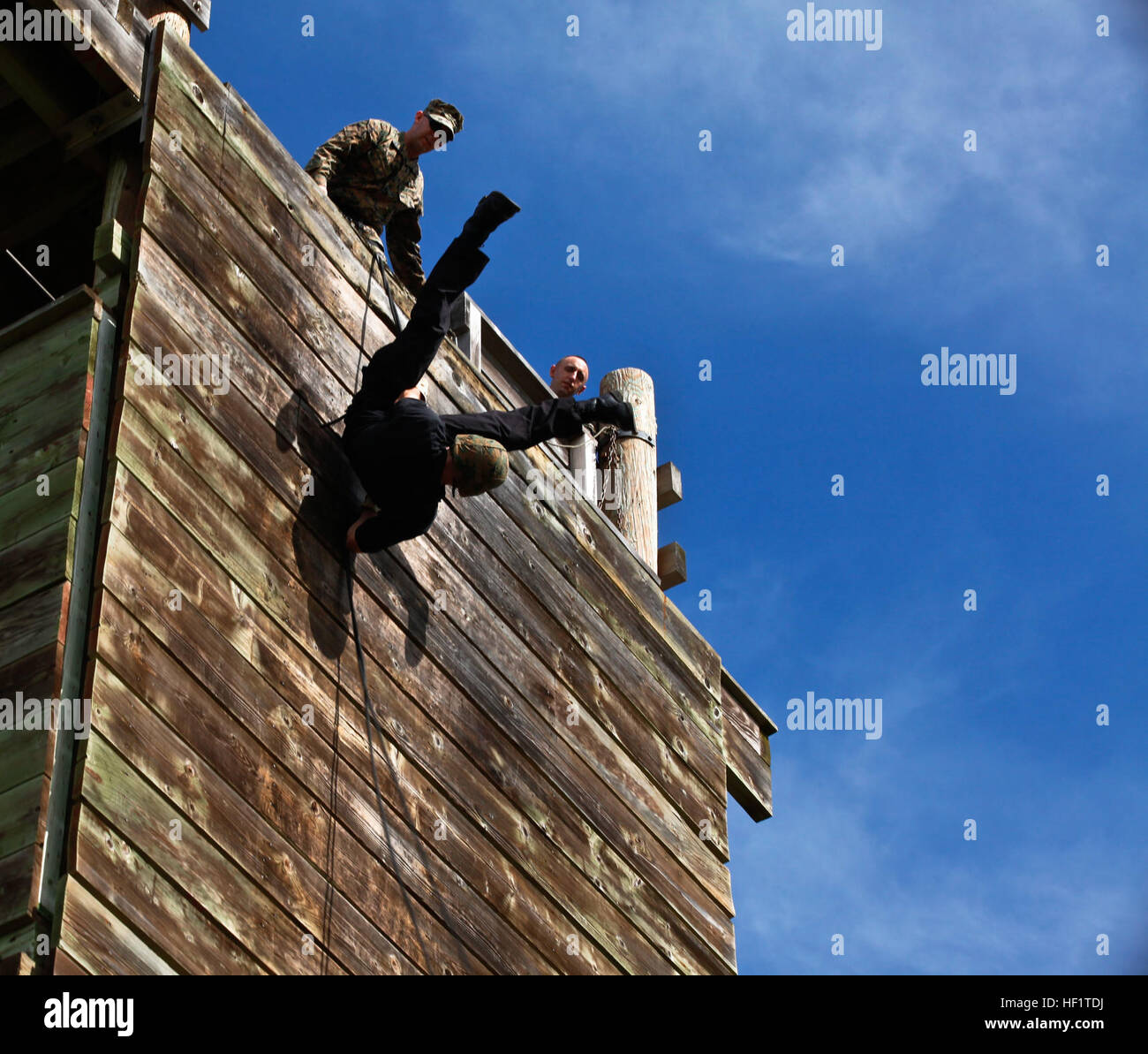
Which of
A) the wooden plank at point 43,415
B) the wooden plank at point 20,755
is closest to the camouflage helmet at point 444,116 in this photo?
the wooden plank at point 43,415

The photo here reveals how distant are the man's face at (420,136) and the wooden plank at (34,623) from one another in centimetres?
386

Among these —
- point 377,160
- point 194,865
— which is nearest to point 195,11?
point 377,160

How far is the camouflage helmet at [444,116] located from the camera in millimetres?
9258

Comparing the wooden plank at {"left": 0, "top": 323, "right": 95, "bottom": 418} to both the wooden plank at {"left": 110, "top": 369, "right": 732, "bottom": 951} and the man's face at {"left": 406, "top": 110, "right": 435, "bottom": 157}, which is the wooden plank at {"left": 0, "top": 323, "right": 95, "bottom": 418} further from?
the man's face at {"left": 406, "top": 110, "right": 435, "bottom": 157}

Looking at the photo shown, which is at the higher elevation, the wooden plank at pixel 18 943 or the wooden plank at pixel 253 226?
the wooden plank at pixel 253 226

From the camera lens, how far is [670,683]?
10172 mm

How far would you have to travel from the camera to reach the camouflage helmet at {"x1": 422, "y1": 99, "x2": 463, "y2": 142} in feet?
30.4

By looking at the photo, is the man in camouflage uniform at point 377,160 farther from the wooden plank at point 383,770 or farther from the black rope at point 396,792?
the wooden plank at point 383,770

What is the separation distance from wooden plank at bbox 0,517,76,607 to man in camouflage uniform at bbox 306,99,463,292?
10.5 feet

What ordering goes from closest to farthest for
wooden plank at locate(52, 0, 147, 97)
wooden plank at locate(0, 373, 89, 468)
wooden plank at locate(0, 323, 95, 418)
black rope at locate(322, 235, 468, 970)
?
wooden plank at locate(0, 373, 89, 468), wooden plank at locate(0, 323, 95, 418), black rope at locate(322, 235, 468, 970), wooden plank at locate(52, 0, 147, 97)

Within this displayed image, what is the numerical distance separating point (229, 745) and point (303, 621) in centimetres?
79

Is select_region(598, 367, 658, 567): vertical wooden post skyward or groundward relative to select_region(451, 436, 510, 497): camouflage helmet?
skyward

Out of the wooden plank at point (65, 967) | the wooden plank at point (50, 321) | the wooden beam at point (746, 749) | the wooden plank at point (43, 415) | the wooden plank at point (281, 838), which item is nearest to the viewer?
the wooden plank at point (65, 967)

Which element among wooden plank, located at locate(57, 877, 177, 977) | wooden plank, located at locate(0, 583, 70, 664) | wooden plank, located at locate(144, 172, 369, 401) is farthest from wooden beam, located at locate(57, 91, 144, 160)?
wooden plank, located at locate(57, 877, 177, 977)
